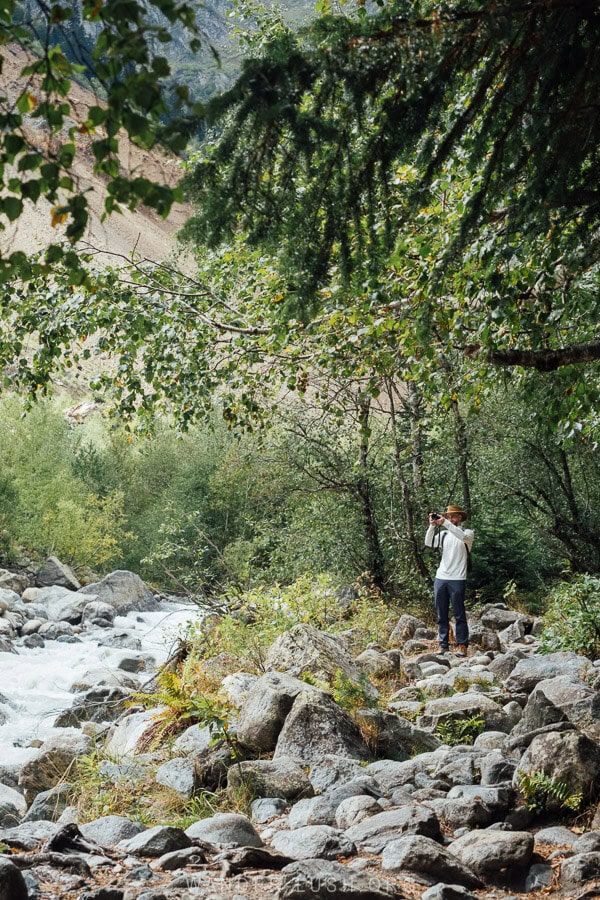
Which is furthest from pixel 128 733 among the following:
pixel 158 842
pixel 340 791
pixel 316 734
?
pixel 158 842

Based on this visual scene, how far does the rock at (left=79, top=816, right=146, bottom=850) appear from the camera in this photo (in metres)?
4.82

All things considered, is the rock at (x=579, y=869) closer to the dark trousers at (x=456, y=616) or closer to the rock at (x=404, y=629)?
the dark trousers at (x=456, y=616)

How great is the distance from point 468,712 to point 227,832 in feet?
9.04

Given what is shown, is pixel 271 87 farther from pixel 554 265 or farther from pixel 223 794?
pixel 223 794

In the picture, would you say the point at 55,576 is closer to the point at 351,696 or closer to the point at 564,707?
A: the point at 351,696

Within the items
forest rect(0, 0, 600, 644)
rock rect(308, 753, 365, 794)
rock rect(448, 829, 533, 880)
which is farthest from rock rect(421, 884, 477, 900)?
forest rect(0, 0, 600, 644)

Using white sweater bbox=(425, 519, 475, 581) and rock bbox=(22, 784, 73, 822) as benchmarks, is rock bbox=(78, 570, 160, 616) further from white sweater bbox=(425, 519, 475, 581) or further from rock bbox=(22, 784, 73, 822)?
rock bbox=(22, 784, 73, 822)

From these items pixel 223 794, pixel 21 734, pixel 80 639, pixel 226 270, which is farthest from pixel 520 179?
pixel 80 639

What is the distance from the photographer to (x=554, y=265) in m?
5.31

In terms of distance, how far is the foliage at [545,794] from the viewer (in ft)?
14.5

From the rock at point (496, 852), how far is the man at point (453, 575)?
687 centimetres

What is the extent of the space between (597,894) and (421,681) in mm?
5188

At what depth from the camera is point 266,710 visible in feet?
21.1

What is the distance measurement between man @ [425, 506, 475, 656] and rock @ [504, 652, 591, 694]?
2.00m
